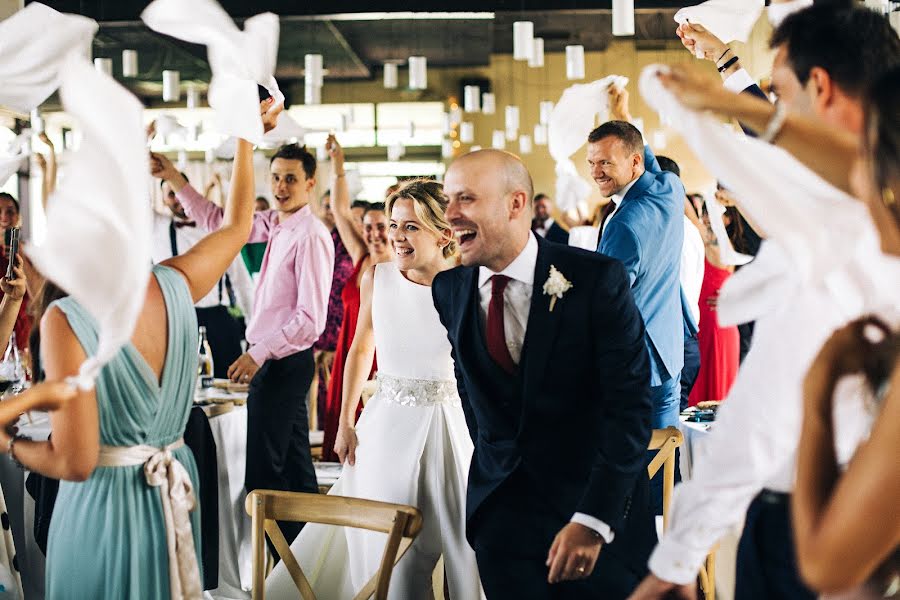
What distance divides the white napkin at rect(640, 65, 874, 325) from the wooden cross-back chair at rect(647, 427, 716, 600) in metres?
1.42

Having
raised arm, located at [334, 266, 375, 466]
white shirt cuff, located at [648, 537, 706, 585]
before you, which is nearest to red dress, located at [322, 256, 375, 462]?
raised arm, located at [334, 266, 375, 466]

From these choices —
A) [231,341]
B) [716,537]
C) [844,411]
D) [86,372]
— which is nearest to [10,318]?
[86,372]

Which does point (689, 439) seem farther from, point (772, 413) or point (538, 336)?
point (772, 413)

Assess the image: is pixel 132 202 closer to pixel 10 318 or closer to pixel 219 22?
pixel 219 22

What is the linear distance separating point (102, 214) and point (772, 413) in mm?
940

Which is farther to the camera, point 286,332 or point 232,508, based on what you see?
point 286,332

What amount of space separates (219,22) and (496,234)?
0.76m

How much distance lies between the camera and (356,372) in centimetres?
316

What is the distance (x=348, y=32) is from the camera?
37.9 feet

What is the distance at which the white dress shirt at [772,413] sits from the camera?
1.16 metres

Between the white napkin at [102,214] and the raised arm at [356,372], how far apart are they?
5.61 feet

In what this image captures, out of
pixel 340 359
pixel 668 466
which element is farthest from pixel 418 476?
pixel 340 359

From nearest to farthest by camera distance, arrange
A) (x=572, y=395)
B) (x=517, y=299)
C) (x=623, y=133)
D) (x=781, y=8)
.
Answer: (x=781, y=8), (x=572, y=395), (x=517, y=299), (x=623, y=133)

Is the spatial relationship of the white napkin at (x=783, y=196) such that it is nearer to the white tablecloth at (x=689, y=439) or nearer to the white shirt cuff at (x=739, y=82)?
the white shirt cuff at (x=739, y=82)
